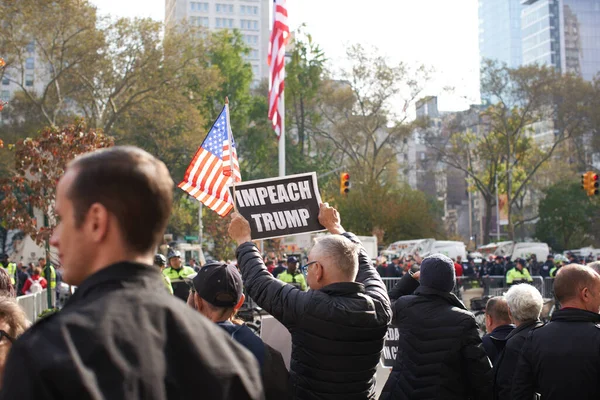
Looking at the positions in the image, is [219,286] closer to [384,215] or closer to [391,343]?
[391,343]

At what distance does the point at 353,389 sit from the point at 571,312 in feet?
4.80

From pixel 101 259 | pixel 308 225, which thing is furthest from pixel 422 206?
pixel 101 259

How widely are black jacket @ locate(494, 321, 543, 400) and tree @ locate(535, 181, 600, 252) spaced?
2487 inches

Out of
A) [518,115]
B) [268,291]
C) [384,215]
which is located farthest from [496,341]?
[518,115]

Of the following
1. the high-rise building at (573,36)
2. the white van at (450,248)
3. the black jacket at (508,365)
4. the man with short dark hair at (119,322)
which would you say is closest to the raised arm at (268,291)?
the black jacket at (508,365)

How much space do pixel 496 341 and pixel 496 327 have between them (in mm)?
150

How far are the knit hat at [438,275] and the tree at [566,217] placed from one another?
63338mm

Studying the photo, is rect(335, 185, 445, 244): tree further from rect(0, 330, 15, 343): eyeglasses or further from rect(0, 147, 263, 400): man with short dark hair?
rect(0, 147, 263, 400): man with short dark hair

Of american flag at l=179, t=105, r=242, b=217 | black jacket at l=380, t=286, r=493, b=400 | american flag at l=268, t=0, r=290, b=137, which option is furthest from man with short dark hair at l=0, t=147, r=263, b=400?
american flag at l=268, t=0, r=290, b=137

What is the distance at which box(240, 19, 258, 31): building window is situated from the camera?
162875mm

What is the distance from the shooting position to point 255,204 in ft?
17.8

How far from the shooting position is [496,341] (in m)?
5.87

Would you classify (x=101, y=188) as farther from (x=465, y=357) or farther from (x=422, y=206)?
(x=422, y=206)

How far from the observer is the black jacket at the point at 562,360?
4.53 metres
